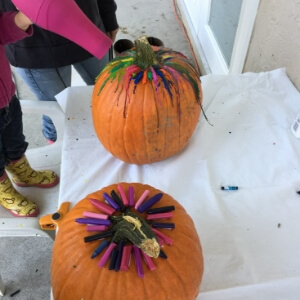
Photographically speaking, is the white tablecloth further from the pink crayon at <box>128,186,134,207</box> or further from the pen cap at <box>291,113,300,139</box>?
the pink crayon at <box>128,186,134,207</box>

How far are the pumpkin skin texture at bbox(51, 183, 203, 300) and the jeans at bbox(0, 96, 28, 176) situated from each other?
0.42 m

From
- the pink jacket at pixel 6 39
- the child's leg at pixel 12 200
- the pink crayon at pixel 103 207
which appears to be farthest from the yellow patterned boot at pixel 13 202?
the pink crayon at pixel 103 207

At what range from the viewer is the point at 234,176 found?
2.26 ft

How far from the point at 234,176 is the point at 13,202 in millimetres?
592

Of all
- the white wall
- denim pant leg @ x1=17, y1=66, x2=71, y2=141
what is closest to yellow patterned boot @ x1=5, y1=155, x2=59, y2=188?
denim pant leg @ x1=17, y1=66, x2=71, y2=141

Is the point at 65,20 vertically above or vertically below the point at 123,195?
above

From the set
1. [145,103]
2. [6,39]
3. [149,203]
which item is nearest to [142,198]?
[149,203]

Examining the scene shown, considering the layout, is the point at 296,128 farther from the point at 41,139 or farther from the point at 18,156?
the point at 41,139

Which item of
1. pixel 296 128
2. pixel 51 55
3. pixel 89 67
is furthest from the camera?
pixel 89 67

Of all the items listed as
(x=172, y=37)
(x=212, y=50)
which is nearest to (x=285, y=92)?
(x=212, y=50)

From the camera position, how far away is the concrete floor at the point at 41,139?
107 centimetres

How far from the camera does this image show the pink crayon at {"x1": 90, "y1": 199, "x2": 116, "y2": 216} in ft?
1.59

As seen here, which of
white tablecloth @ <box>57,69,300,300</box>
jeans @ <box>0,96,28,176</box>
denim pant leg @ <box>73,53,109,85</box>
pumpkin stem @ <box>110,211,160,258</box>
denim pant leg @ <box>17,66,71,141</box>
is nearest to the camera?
pumpkin stem @ <box>110,211,160,258</box>

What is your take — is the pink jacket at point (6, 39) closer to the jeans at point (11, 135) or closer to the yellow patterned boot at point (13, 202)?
the jeans at point (11, 135)
